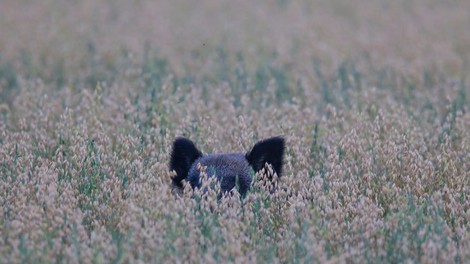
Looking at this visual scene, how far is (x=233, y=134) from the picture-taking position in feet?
29.7

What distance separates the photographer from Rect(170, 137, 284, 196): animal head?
768 cm

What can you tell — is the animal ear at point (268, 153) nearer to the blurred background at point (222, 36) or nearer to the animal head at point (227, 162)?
the animal head at point (227, 162)

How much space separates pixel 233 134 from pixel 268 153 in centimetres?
132

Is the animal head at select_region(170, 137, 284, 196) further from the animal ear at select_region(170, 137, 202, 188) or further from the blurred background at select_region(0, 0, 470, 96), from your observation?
the blurred background at select_region(0, 0, 470, 96)

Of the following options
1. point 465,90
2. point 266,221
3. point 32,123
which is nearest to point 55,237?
point 266,221

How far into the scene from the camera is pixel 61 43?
15.1m

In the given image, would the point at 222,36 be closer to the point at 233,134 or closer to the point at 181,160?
→ the point at 233,134

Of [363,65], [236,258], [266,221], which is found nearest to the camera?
[236,258]

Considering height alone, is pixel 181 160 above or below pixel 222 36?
above

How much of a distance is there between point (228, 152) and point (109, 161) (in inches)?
54.5

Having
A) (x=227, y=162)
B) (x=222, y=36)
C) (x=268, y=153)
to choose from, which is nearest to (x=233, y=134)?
(x=227, y=162)

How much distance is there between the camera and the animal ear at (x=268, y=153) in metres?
7.68

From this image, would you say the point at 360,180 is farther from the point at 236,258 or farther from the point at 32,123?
the point at 32,123

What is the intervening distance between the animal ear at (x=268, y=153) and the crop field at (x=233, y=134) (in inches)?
6.2
